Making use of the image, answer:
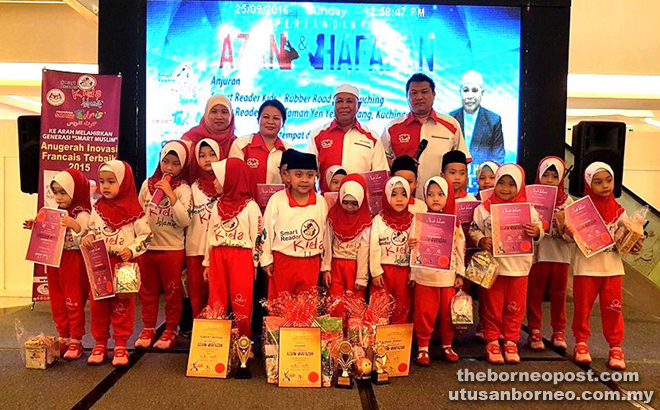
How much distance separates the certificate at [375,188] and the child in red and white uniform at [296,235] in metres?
0.53

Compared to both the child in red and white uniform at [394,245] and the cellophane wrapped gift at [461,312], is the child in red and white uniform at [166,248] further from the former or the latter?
the cellophane wrapped gift at [461,312]

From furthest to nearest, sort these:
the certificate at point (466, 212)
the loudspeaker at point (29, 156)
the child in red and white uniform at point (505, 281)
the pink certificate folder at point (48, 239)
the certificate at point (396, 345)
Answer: the loudspeaker at point (29, 156)
the certificate at point (466, 212)
the child in red and white uniform at point (505, 281)
the pink certificate folder at point (48, 239)
the certificate at point (396, 345)

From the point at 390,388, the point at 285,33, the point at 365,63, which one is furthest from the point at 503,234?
the point at 285,33

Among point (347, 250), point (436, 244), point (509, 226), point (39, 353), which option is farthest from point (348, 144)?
point (39, 353)

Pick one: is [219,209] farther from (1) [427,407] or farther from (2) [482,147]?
(2) [482,147]

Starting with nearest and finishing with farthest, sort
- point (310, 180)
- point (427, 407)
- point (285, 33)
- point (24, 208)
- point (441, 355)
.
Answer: point (427, 407)
point (310, 180)
point (441, 355)
point (285, 33)
point (24, 208)

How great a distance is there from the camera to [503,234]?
3.41 meters

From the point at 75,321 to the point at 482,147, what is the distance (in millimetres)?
3591

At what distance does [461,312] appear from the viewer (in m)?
3.36

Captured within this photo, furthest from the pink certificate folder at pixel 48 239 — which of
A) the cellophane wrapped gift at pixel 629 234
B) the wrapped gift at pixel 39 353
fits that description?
the cellophane wrapped gift at pixel 629 234

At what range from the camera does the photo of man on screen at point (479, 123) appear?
16.3 feet

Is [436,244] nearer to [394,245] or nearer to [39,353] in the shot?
[394,245]

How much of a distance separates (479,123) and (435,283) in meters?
2.14

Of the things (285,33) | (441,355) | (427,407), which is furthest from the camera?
(285,33)
